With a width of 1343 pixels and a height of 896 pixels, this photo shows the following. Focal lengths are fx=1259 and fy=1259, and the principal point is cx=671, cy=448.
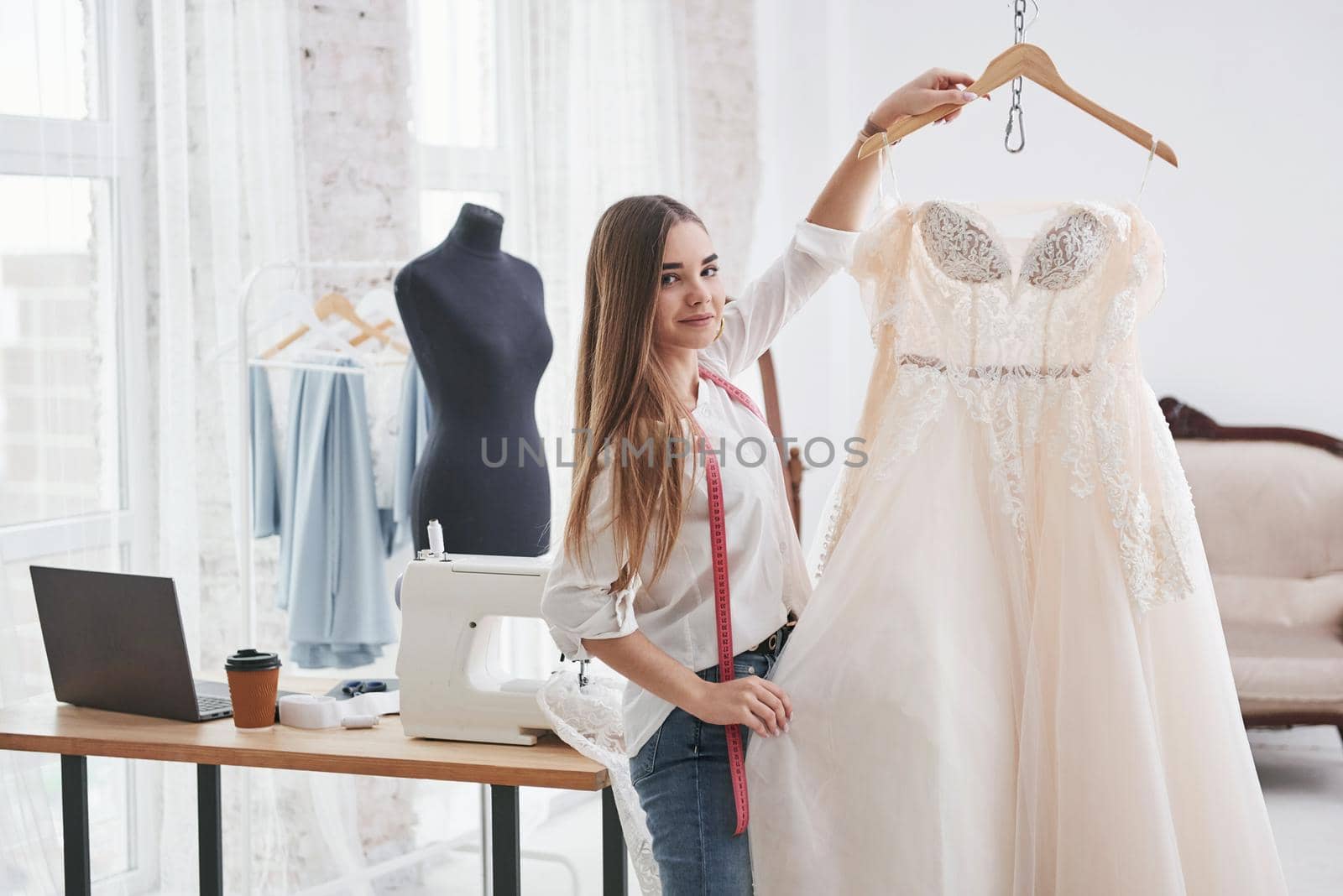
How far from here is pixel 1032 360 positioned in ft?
5.46

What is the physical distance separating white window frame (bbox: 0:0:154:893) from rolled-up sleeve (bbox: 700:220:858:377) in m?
1.68

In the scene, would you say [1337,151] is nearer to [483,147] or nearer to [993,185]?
[993,185]

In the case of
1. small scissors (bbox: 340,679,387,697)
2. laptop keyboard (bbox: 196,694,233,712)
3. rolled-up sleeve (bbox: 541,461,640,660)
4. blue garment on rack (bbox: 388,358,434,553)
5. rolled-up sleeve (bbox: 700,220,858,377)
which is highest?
rolled-up sleeve (bbox: 700,220,858,377)

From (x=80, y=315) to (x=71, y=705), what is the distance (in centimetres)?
95

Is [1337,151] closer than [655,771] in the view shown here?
No

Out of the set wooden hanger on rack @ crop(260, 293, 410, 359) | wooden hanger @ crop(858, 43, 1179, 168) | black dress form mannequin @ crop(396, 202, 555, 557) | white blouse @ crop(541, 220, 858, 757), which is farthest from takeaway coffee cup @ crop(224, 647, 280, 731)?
wooden hanger @ crop(858, 43, 1179, 168)

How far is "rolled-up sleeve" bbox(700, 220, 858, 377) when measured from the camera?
1.77 meters

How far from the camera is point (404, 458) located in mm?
2982

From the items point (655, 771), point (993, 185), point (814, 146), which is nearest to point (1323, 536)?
point (993, 185)

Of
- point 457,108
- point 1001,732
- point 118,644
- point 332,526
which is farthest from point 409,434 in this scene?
point 1001,732

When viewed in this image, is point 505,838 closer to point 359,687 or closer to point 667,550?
point 359,687

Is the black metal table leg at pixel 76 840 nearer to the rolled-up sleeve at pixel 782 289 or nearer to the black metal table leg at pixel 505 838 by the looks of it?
the black metal table leg at pixel 505 838

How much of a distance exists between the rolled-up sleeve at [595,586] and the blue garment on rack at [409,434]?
155cm

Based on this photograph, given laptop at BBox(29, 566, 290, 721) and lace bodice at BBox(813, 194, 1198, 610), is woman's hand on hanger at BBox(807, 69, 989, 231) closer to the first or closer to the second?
lace bodice at BBox(813, 194, 1198, 610)
